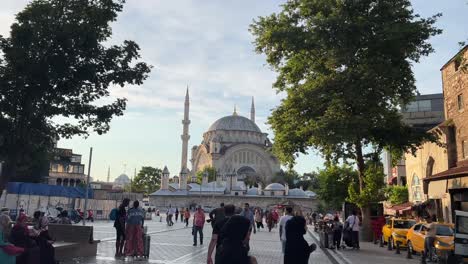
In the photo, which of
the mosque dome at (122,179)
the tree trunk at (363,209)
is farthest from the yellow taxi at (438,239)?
the mosque dome at (122,179)

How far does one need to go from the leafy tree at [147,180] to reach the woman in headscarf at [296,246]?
328ft

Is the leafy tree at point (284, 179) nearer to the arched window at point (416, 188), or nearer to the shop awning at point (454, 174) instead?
the arched window at point (416, 188)

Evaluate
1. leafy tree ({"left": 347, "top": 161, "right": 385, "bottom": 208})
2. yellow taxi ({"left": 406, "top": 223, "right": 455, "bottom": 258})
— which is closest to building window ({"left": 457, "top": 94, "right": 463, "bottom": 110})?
leafy tree ({"left": 347, "top": 161, "right": 385, "bottom": 208})

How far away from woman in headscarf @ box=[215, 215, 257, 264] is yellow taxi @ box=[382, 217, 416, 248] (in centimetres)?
1405

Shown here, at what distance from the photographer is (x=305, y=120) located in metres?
20.8

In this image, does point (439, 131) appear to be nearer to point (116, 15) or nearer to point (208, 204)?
point (116, 15)

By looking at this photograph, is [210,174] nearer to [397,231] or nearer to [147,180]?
[147,180]

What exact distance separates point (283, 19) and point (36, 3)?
13464 mm

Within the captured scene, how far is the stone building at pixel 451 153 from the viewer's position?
21.3 m

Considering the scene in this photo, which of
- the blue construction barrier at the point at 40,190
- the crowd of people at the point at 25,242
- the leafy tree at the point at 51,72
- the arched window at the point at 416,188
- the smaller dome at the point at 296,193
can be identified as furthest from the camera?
the smaller dome at the point at 296,193

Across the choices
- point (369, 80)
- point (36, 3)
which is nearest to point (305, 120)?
point (369, 80)

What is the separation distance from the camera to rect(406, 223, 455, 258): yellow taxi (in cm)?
1302

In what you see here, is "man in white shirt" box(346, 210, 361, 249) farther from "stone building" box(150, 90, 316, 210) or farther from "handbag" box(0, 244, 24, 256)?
"stone building" box(150, 90, 316, 210)

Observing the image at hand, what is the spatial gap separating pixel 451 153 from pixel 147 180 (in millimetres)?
89448
